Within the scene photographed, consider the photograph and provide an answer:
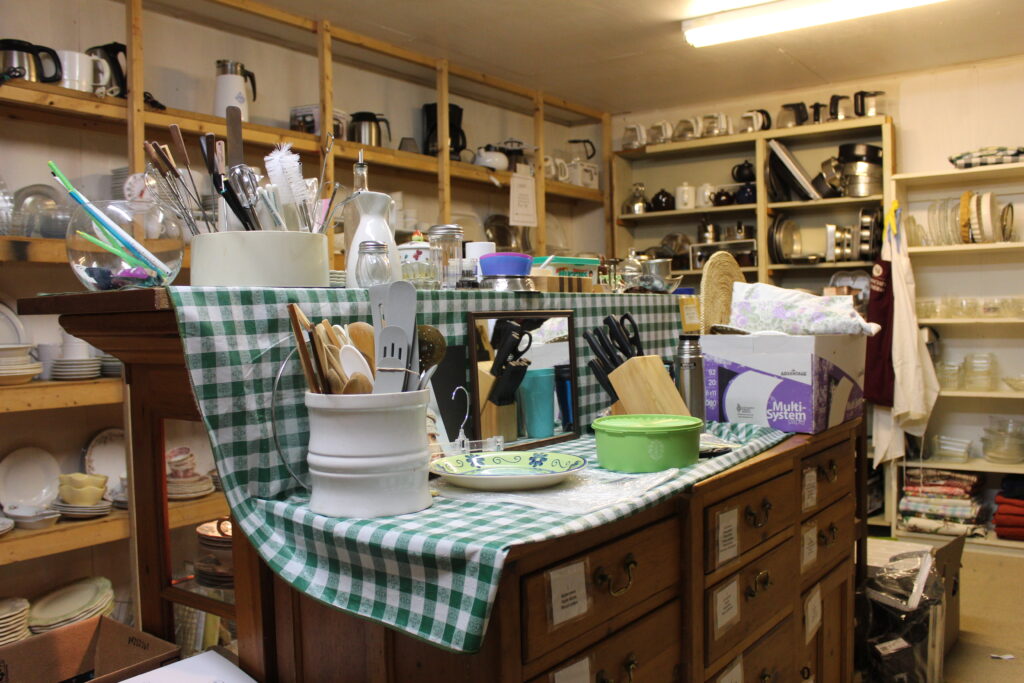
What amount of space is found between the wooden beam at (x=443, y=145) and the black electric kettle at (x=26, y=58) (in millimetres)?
1797

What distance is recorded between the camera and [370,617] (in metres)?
0.98

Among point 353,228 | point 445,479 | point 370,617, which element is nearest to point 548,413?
point 445,479

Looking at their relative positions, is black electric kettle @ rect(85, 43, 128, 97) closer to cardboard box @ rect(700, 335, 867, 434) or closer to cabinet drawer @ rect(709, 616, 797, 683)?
cardboard box @ rect(700, 335, 867, 434)

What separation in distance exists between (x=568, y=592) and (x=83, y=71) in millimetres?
2743

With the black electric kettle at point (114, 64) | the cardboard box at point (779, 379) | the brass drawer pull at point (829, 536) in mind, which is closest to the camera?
the cardboard box at point (779, 379)

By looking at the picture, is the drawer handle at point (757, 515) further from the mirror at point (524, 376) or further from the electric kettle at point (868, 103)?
the electric kettle at point (868, 103)

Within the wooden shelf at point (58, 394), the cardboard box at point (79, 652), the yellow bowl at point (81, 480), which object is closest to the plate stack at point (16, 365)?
the wooden shelf at point (58, 394)

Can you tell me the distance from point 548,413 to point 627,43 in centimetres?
291

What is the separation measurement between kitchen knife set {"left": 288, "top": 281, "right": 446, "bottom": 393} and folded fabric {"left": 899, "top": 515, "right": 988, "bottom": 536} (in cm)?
397

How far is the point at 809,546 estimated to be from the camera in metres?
1.83

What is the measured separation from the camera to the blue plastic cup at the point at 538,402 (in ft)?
5.24

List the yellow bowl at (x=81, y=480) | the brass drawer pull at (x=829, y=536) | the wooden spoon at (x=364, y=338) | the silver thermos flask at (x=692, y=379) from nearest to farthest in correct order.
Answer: the wooden spoon at (x=364, y=338) → the silver thermos flask at (x=692, y=379) → the brass drawer pull at (x=829, y=536) → the yellow bowl at (x=81, y=480)

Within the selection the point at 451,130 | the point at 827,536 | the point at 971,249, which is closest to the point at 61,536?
the point at 827,536

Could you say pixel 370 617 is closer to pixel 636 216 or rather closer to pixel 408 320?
pixel 408 320
